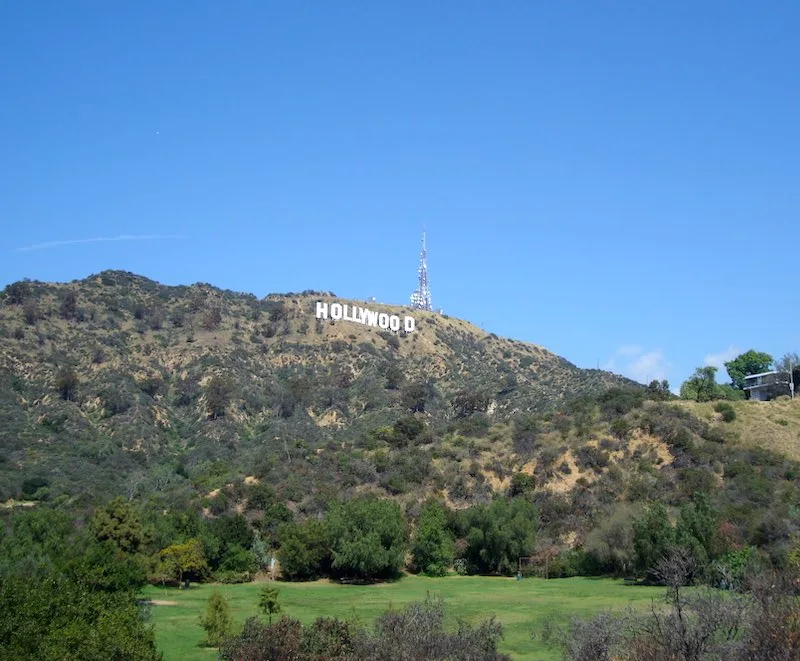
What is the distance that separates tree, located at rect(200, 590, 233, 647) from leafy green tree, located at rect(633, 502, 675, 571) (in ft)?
70.8

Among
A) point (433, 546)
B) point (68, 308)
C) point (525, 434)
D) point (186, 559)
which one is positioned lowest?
point (186, 559)

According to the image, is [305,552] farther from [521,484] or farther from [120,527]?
[521,484]

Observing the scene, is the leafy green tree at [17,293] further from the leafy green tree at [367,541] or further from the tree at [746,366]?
the tree at [746,366]

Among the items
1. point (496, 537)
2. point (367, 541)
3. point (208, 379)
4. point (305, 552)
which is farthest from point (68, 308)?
point (496, 537)

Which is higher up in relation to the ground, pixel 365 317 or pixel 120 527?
pixel 365 317

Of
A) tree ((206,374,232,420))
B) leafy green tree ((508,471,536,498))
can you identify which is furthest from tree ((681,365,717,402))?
tree ((206,374,232,420))

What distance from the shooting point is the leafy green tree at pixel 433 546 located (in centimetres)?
5522

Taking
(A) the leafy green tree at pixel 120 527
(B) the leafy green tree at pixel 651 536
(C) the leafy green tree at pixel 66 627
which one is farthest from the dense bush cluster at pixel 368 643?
(A) the leafy green tree at pixel 120 527

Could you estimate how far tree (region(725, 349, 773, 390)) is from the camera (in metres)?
99.6

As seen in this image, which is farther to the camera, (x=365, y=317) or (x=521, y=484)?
(x=365, y=317)

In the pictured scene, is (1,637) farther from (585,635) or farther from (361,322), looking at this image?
(361,322)

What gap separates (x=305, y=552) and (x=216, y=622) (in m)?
20.3

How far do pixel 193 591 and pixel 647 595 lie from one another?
2427cm

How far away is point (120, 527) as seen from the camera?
168 ft
